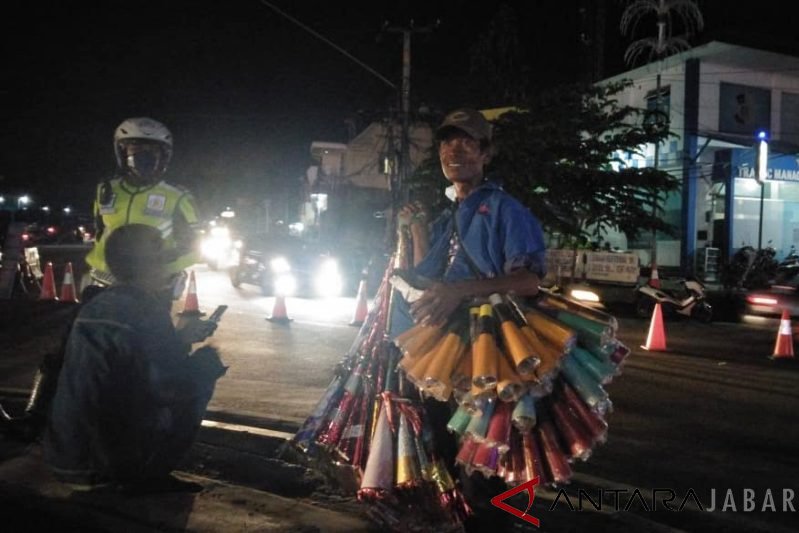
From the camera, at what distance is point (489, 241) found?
3.09 meters

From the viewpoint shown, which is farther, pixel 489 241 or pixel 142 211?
pixel 142 211

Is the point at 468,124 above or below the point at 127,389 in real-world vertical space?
above

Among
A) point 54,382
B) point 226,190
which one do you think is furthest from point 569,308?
point 226,190

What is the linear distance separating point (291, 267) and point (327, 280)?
0.89 meters

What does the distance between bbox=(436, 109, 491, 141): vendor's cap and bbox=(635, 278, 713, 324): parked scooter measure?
12.4m

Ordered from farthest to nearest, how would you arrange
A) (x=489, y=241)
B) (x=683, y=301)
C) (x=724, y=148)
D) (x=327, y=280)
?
(x=724, y=148) < (x=327, y=280) < (x=683, y=301) < (x=489, y=241)

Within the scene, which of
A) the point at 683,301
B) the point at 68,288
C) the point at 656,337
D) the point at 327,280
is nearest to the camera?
the point at 656,337

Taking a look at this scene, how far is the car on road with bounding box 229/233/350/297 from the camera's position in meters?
18.2

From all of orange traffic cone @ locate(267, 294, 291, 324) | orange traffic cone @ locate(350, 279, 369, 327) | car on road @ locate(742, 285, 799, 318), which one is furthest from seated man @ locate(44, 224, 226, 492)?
car on road @ locate(742, 285, 799, 318)

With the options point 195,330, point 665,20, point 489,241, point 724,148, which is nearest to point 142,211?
point 195,330

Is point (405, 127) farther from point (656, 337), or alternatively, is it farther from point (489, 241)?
point (489, 241)

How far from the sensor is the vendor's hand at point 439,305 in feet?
9.54

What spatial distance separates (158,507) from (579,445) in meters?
2.46

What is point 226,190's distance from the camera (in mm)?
65625
